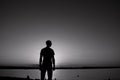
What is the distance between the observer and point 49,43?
25.6 ft

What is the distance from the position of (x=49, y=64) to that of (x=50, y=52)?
575 millimetres

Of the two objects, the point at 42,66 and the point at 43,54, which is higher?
the point at 43,54

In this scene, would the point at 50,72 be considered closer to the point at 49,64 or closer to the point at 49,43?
the point at 49,64

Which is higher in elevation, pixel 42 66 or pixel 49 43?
pixel 49 43

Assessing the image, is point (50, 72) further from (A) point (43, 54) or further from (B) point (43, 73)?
(A) point (43, 54)

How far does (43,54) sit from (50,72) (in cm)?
90

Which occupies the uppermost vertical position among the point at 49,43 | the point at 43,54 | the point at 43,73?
the point at 49,43

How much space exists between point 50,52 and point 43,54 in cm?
34

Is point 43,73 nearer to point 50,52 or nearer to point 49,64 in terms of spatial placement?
point 49,64

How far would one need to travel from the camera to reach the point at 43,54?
306 inches

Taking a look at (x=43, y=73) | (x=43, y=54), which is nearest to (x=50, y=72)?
(x=43, y=73)

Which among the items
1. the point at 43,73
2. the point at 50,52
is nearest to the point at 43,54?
the point at 50,52

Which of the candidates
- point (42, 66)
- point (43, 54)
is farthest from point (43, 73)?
point (43, 54)

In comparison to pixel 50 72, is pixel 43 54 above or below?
above
